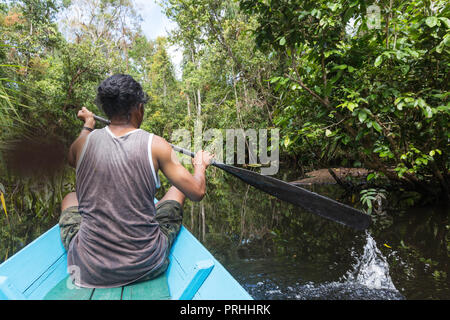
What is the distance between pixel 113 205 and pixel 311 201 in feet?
4.93

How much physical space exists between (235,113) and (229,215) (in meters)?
7.45

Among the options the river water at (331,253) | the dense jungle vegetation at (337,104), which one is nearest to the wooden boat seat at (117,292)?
the river water at (331,253)

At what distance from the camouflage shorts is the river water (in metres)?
0.86

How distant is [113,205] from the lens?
1400 mm

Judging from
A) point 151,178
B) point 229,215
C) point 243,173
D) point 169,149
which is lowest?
point 229,215

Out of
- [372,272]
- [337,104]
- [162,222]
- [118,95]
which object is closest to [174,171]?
[118,95]

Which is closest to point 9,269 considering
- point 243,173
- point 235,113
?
point 243,173

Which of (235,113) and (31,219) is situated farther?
(235,113)

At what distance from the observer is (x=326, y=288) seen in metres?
2.39

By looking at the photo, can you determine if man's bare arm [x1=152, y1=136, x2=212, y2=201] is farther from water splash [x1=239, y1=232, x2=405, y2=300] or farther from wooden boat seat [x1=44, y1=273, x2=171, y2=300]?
water splash [x1=239, y1=232, x2=405, y2=300]

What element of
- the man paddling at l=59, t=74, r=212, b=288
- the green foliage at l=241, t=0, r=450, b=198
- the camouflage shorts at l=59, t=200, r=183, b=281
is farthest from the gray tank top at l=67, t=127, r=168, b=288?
the green foliage at l=241, t=0, r=450, b=198

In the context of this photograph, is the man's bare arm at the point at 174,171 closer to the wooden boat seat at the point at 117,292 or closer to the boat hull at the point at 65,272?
the boat hull at the point at 65,272

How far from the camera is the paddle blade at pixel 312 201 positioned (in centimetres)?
218

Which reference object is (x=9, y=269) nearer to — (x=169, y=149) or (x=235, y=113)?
(x=169, y=149)
